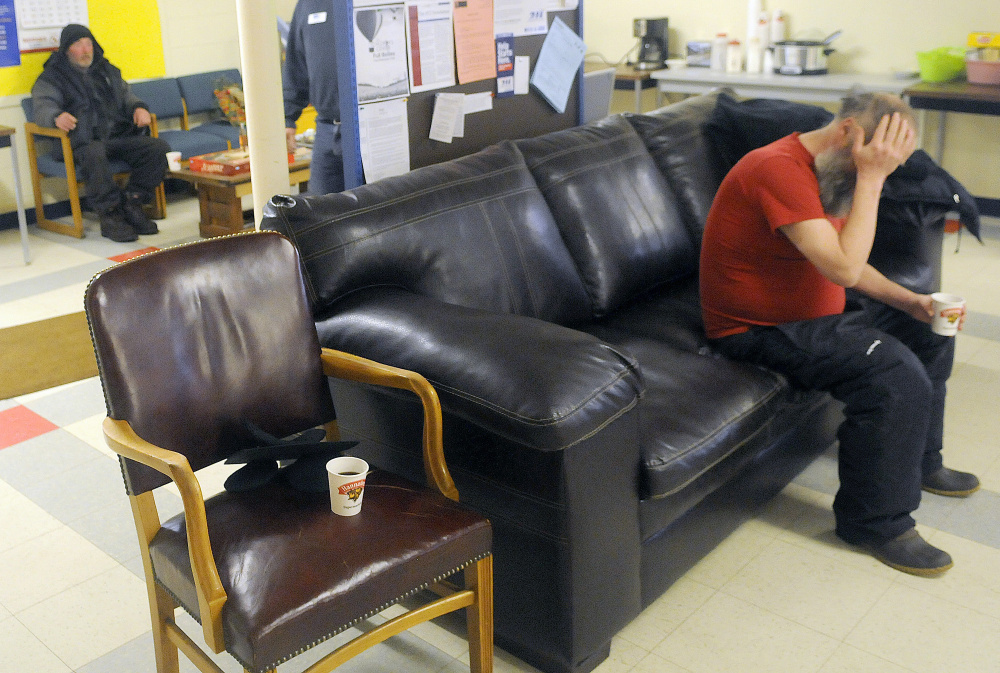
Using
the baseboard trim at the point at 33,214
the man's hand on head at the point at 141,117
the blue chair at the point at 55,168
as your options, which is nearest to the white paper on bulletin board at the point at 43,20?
the blue chair at the point at 55,168

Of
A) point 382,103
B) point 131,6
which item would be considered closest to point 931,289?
point 382,103

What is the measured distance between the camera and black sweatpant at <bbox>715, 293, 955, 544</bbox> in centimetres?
228

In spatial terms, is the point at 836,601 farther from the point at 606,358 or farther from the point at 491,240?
the point at 491,240

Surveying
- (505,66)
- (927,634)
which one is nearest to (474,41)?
(505,66)

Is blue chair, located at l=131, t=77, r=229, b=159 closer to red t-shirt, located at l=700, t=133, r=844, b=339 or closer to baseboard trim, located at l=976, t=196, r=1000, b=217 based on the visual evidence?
red t-shirt, located at l=700, t=133, r=844, b=339

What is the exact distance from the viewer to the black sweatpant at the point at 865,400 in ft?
7.48

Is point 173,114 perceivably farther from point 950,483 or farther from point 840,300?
point 950,483

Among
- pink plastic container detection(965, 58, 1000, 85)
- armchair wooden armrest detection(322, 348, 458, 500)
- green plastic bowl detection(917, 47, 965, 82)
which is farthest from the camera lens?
green plastic bowl detection(917, 47, 965, 82)

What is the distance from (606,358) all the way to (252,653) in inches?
32.9

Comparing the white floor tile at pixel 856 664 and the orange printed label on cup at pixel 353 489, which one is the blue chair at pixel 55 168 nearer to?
the orange printed label on cup at pixel 353 489

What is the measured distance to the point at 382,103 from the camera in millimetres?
2760

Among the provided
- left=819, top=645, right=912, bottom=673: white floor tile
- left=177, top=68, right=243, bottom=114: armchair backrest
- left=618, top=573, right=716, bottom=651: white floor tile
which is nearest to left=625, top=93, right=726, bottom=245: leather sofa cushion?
left=618, top=573, right=716, bottom=651: white floor tile

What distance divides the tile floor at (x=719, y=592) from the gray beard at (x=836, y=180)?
0.83 m

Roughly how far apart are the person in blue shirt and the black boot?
2.16 m
